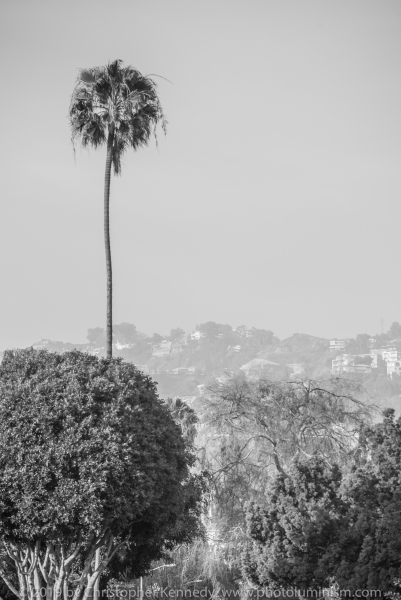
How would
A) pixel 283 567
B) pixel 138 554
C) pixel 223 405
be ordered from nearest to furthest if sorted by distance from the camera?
1. pixel 138 554
2. pixel 283 567
3. pixel 223 405

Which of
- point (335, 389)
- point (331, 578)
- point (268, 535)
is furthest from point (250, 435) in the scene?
point (331, 578)

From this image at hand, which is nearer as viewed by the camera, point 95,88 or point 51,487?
point 51,487

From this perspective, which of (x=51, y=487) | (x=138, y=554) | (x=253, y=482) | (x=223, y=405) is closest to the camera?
(x=51, y=487)

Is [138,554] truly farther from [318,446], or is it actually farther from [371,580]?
[318,446]

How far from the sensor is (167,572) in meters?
24.2

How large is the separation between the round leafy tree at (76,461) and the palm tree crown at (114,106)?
33.8 feet

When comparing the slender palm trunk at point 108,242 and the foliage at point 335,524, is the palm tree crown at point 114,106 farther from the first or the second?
the foliage at point 335,524

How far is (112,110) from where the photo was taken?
24125 mm

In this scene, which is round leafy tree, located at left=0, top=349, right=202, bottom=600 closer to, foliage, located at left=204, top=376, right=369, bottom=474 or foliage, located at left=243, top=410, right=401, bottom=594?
foliage, located at left=243, top=410, right=401, bottom=594

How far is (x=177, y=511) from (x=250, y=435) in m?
14.6

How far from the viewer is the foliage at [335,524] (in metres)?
17.3

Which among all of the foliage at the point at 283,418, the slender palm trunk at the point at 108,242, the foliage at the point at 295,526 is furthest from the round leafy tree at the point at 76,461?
the foliage at the point at 283,418

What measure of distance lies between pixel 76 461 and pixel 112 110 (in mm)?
13164

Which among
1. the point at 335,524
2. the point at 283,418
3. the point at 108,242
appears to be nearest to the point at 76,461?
the point at 335,524
